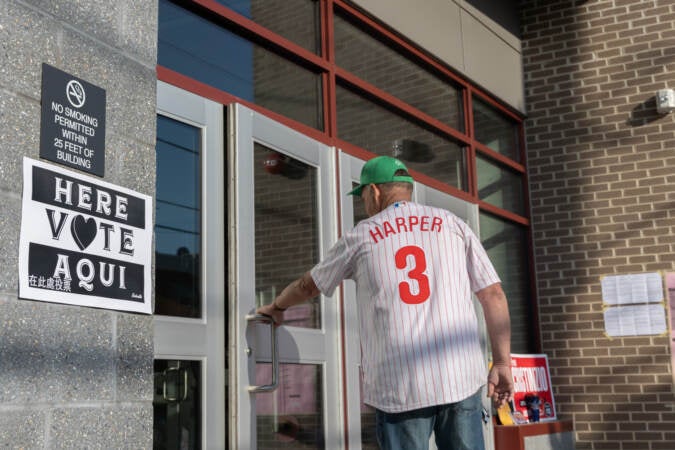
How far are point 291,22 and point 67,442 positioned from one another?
3.37 m

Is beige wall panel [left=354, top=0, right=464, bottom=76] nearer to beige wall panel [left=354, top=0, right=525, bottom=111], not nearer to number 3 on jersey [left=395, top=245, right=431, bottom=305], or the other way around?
beige wall panel [left=354, top=0, right=525, bottom=111]

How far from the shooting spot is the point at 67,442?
8.70 feet

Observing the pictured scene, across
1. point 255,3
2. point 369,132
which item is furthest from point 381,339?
point 369,132

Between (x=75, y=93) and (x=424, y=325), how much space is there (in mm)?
1437

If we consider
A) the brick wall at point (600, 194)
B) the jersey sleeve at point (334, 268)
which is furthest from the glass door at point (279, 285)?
the brick wall at point (600, 194)

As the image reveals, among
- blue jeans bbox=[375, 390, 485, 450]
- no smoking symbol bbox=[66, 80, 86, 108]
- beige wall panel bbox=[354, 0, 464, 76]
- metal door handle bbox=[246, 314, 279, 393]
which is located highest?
beige wall panel bbox=[354, 0, 464, 76]

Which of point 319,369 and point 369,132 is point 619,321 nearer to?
point 369,132

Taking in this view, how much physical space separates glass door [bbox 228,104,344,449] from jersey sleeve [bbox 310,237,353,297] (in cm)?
69

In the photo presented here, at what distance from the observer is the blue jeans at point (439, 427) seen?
123 inches

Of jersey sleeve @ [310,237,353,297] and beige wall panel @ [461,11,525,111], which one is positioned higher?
beige wall panel @ [461,11,525,111]

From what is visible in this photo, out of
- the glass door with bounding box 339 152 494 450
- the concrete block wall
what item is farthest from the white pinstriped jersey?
the glass door with bounding box 339 152 494 450

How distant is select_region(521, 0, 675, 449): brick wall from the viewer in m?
7.64

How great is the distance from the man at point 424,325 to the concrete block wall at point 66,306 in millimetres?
832

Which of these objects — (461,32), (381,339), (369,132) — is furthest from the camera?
(461,32)
